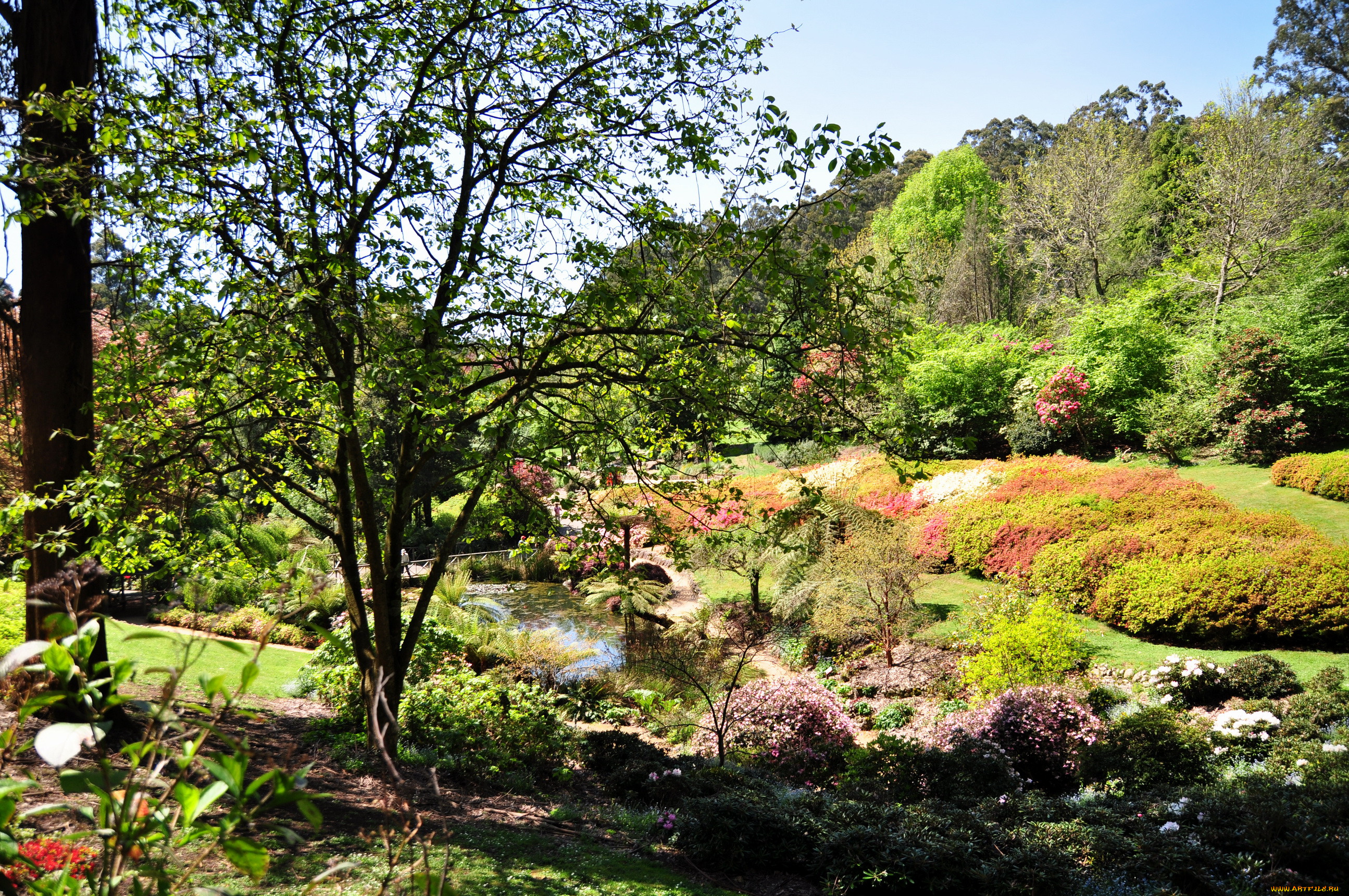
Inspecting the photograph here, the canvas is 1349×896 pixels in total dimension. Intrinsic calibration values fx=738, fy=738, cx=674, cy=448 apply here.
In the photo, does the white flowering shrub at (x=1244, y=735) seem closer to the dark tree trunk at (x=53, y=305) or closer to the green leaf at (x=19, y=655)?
the green leaf at (x=19, y=655)

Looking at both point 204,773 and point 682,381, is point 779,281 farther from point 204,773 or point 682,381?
point 204,773

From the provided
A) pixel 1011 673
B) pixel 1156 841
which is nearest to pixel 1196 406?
pixel 1011 673

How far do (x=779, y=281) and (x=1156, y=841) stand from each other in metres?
4.30

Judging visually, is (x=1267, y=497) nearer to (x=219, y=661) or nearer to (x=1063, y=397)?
(x=1063, y=397)

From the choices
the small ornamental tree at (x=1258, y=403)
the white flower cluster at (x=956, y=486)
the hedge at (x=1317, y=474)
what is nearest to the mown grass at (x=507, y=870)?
the white flower cluster at (x=956, y=486)

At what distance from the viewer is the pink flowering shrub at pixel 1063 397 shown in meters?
19.3

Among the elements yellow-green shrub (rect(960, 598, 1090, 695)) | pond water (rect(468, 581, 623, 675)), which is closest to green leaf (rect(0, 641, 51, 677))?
yellow-green shrub (rect(960, 598, 1090, 695))

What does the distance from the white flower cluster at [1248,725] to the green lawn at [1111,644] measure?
161cm

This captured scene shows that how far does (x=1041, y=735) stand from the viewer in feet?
23.4

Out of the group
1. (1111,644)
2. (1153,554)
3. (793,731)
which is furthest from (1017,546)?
(793,731)

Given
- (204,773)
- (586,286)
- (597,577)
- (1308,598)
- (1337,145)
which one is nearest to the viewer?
(204,773)

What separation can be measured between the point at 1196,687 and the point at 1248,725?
1.26m

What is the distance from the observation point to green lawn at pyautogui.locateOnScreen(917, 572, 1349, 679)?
8.31 metres

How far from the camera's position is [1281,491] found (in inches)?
526
